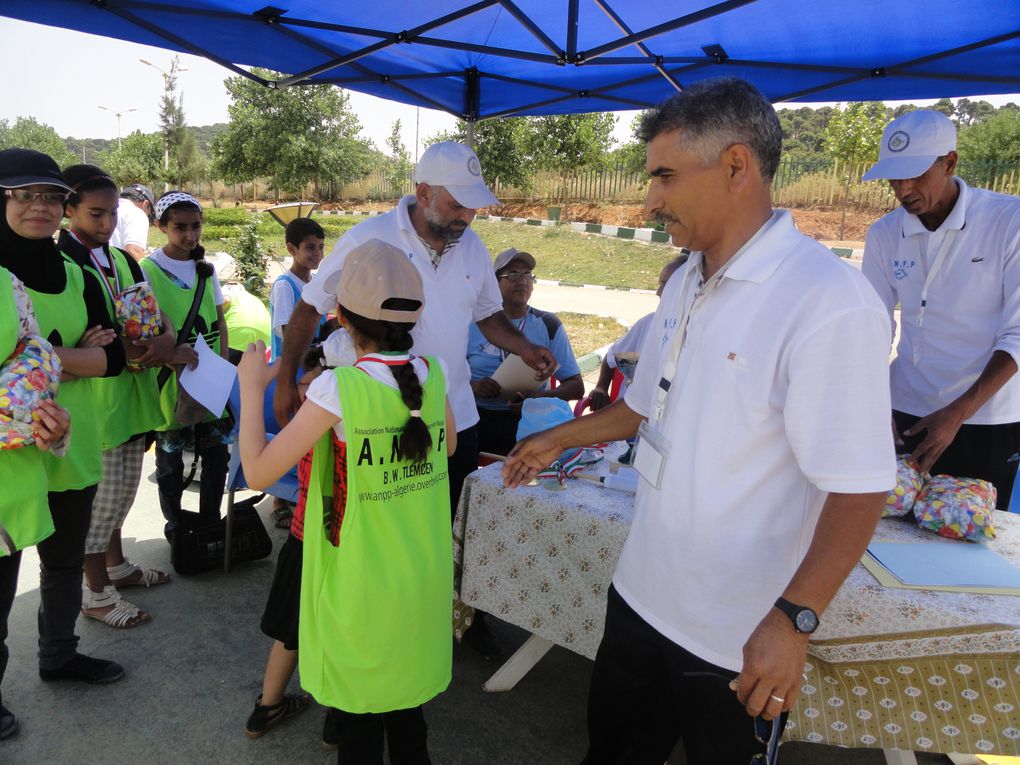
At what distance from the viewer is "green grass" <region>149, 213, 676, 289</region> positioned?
1661cm

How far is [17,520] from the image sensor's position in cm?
212

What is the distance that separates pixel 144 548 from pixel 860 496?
12.4 ft

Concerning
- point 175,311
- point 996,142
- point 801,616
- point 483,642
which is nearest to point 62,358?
point 175,311

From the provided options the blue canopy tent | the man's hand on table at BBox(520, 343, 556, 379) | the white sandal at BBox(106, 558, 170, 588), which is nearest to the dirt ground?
the blue canopy tent

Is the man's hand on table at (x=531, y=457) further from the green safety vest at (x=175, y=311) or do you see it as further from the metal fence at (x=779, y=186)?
the metal fence at (x=779, y=186)

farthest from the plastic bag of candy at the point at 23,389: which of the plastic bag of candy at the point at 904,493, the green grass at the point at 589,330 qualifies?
the green grass at the point at 589,330

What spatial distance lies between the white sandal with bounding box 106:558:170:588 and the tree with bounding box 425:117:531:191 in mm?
26185

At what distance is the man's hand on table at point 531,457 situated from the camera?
1.96 m

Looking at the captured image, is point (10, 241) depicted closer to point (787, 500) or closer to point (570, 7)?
point (787, 500)

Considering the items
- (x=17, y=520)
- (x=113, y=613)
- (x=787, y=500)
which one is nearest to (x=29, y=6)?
(x=17, y=520)

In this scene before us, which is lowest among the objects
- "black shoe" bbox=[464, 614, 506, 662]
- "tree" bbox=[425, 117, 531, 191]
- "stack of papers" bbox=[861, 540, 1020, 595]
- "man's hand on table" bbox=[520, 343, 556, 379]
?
"black shoe" bbox=[464, 614, 506, 662]

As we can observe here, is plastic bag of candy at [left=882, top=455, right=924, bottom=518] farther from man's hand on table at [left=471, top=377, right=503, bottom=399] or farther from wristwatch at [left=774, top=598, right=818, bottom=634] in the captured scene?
man's hand on table at [left=471, top=377, right=503, bottom=399]

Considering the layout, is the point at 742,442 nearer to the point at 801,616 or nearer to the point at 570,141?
the point at 801,616

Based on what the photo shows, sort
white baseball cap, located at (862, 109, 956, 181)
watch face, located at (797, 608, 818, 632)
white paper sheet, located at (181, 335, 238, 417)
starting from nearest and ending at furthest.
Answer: watch face, located at (797, 608, 818, 632) < white baseball cap, located at (862, 109, 956, 181) < white paper sheet, located at (181, 335, 238, 417)
